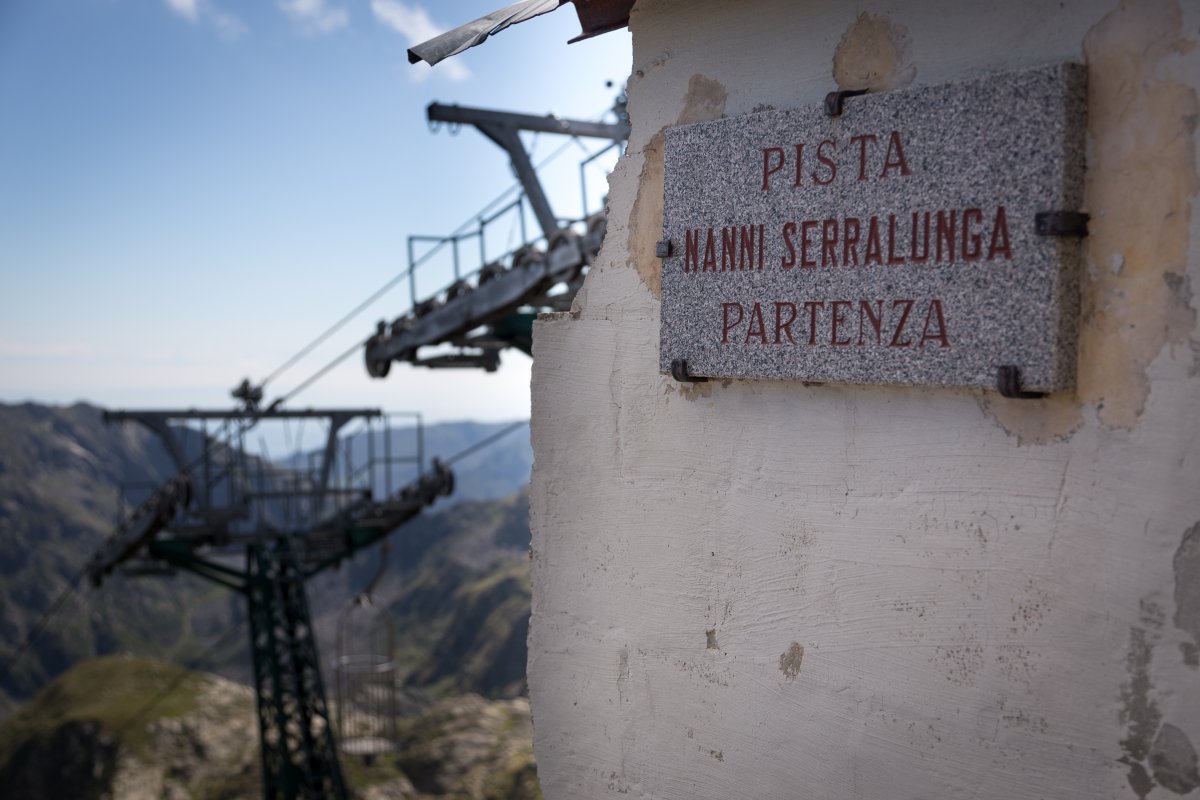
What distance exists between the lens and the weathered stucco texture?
2791 millimetres

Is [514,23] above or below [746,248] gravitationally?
above

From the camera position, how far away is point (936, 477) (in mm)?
3174

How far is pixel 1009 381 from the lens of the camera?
290 centimetres

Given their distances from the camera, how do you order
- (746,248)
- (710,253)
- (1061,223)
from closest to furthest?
1. (1061,223)
2. (746,248)
3. (710,253)

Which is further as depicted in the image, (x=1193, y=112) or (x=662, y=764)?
(x=662, y=764)

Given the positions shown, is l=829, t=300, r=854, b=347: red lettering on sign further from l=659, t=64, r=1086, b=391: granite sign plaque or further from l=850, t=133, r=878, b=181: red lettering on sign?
l=850, t=133, r=878, b=181: red lettering on sign

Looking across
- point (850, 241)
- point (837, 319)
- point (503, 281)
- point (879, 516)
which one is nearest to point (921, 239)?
point (850, 241)

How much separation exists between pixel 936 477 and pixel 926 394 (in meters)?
0.25

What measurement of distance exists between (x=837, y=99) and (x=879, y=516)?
1.28 metres

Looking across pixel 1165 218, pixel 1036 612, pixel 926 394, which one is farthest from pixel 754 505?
pixel 1165 218

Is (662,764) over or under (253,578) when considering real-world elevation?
over

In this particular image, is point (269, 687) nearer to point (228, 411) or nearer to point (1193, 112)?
point (228, 411)

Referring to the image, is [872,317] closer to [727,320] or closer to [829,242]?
[829,242]

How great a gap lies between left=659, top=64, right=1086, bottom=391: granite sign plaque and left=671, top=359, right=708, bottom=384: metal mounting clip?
0.04ft
